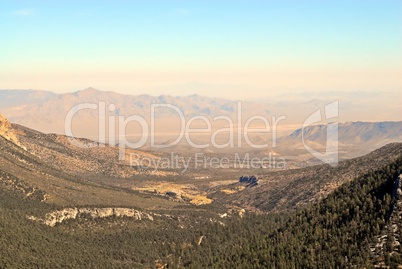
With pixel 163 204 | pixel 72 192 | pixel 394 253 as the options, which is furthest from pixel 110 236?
pixel 394 253

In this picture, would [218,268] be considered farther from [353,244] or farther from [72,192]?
[72,192]

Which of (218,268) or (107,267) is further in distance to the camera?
(107,267)

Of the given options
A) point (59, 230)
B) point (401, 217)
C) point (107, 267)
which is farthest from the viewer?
point (59, 230)

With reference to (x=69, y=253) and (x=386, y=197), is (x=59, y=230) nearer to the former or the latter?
(x=69, y=253)

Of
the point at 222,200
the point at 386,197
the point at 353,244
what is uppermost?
the point at 386,197

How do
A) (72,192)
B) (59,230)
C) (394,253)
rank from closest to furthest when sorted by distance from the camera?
(394,253) < (59,230) < (72,192)

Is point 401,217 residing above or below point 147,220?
A: above

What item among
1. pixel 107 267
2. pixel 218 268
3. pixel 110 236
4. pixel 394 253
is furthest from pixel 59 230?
pixel 394 253
